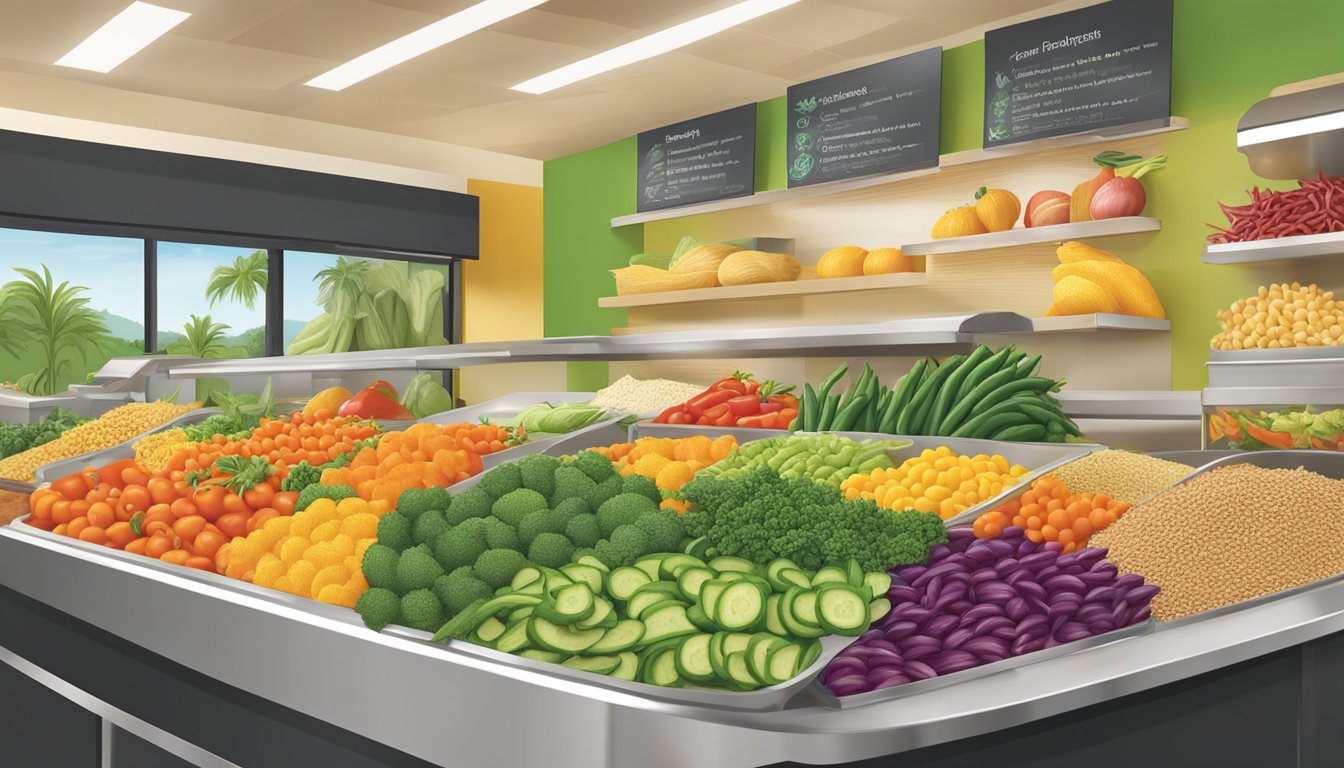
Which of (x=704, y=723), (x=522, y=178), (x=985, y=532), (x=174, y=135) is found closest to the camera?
(x=704, y=723)

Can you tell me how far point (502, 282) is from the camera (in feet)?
26.7

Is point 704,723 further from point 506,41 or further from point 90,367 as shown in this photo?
point 90,367

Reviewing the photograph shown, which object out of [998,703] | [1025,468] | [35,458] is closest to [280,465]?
[35,458]

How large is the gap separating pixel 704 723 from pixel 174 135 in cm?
677

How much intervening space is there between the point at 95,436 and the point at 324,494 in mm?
2200

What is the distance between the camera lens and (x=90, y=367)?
6.16 m

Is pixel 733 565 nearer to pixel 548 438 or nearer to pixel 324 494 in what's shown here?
pixel 324 494

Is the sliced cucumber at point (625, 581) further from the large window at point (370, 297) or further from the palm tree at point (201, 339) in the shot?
the palm tree at point (201, 339)

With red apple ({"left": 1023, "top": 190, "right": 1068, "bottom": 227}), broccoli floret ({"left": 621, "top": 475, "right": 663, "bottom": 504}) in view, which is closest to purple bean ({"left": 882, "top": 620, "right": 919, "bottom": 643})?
broccoli floret ({"left": 621, "top": 475, "right": 663, "bottom": 504})

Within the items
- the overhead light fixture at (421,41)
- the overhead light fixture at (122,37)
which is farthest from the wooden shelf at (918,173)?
the overhead light fixture at (122,37)

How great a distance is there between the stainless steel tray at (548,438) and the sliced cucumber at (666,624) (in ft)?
4.85

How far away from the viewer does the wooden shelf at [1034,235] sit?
13.4ft

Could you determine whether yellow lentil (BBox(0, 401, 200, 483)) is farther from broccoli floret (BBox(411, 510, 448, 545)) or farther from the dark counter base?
broccoli floret (BBox(411, 510, 448, 545))

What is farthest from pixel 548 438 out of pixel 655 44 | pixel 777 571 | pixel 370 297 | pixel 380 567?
pixel 370 297
